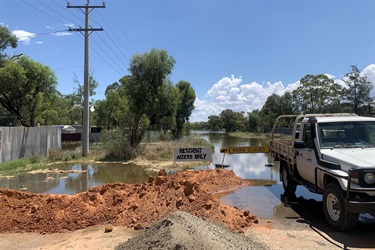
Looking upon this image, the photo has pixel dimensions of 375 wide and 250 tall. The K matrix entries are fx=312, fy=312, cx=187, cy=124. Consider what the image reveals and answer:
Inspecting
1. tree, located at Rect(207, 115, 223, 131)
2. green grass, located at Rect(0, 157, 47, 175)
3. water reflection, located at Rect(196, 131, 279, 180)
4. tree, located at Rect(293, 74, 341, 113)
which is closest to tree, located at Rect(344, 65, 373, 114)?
tree, located at Rect(293, 74, 341, 113)

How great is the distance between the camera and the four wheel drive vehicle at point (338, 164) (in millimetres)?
5941

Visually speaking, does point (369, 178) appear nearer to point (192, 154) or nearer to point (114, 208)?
point (114, 208)

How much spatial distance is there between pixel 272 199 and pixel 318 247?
13.2 ft

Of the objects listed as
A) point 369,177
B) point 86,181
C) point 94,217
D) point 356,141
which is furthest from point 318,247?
point 86,181

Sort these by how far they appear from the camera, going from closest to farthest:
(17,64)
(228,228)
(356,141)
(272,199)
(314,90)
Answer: (228,228) → (356,141) → (272,199) → (17,64) → (314,90)

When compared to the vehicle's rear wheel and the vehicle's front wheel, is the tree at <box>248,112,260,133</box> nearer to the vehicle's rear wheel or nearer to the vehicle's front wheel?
the vehicle's rear wheel

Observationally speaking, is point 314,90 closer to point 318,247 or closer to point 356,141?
point 356,141

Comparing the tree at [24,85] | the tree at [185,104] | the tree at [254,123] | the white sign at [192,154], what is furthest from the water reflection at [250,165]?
the tree at [254,123]

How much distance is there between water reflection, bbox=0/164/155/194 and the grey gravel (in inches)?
287

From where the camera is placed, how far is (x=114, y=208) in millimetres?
7773

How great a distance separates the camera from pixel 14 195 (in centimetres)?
833

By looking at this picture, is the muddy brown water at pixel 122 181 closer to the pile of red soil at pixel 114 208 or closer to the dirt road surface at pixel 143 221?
the dirt road surface at pixel 143 221

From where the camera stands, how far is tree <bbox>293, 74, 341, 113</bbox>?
1775 inches

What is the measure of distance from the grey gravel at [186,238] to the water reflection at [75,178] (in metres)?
7.30
